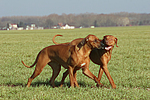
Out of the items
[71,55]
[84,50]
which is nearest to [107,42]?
[84,50]

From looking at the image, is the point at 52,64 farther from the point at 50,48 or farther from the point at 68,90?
the point at 68,90

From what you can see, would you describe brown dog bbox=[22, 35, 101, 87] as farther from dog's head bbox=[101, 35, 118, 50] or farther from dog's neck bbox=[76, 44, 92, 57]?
dog's head bbox=[101, 35, 118, 50]

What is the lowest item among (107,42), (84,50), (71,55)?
(71,55)

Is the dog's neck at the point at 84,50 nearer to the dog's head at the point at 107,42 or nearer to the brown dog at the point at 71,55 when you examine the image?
the brown dog at the point at 71,55

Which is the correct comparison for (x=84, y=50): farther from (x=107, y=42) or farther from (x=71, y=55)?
(x=107, y=42)

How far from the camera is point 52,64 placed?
684 cm

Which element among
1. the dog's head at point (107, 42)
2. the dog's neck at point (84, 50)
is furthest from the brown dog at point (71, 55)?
the dog's head at point (107, 42)

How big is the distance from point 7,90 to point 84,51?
91.5 inches

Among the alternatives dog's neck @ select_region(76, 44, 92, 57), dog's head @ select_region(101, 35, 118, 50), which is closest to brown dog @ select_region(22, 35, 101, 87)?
dog's neck @ select_region(76, 44, 92, 57)

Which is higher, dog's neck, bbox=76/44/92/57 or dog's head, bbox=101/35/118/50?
dog's head, bbox=101/35/118/50

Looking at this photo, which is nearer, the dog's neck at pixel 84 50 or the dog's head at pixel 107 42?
the dog's neck at pixel 84 50

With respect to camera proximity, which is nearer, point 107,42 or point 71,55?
point 71,55

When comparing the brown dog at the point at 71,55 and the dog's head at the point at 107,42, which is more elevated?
the dog's head at the point at 107,42

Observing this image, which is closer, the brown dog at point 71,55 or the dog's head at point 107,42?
the brown dog at point 71,55
